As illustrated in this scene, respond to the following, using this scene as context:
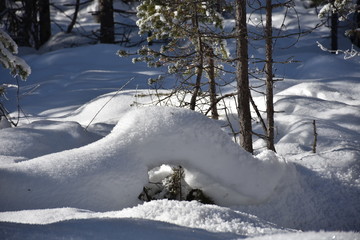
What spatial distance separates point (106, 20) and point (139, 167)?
12.7 metres

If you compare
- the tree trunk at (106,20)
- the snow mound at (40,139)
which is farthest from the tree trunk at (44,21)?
the snow mound at (40,139)

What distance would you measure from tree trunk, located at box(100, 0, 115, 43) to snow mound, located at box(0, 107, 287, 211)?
39.6ft

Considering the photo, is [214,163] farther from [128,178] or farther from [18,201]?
[18,201]

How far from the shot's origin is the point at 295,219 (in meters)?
5.09

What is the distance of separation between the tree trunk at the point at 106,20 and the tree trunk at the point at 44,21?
2763 millimetres

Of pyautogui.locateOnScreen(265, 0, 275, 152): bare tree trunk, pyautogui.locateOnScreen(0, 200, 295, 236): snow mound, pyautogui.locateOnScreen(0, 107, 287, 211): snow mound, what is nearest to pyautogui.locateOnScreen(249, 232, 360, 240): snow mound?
pyautogui.locateOnScreen(0, 200, 295, 236): snow mound

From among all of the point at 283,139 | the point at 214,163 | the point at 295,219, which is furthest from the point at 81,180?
the point at 283,139

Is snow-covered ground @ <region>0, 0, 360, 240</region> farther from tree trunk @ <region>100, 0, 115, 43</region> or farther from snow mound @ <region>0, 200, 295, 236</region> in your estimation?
tree trunk @ <region>100, 0, 115, 43</region>

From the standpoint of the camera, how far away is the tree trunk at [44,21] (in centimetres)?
1856

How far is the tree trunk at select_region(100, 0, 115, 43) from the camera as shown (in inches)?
653

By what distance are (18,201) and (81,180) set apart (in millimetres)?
591

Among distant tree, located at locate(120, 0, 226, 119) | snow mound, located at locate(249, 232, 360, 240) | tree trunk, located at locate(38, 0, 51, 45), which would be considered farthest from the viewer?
tree trunk, located at locate(38, 0, 51, 45)

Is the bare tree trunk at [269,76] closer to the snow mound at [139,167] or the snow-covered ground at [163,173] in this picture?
the snow-covered ground at [163,173]

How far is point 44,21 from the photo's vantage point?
1888 centimetres
